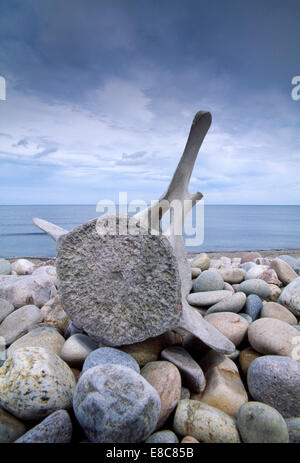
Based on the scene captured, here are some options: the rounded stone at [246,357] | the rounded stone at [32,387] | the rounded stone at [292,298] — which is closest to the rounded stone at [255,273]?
the rounded stone at [292,298]

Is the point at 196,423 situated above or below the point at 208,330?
below

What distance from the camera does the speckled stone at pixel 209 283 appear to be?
4078 millimetres

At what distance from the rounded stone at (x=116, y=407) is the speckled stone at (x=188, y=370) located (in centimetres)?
55

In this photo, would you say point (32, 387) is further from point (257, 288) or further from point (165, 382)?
point (257, 288)

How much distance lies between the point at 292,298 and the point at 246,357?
1164 millimetres

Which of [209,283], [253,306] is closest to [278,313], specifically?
[253,306]

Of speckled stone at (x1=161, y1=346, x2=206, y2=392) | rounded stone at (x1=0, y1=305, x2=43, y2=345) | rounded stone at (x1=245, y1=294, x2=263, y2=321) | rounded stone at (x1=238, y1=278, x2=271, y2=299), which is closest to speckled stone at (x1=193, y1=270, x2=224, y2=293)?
rounded stone at (x1=238, y1=278, x2=271, y2=299)

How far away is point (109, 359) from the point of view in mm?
2170

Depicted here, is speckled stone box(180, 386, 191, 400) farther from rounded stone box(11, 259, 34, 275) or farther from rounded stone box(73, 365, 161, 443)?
rounded stone box(11, 259, 34, 275)

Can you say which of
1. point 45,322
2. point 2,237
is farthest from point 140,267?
point 2,237

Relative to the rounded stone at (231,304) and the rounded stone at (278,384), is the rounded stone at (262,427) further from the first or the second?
the rounded stone at (231,304)
